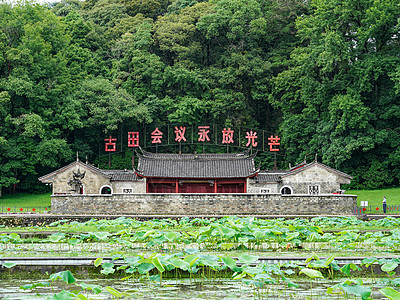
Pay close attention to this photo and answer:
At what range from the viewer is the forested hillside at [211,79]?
112ft

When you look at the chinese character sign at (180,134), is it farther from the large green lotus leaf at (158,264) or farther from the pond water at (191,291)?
the large green lotus leaf at (158,264)

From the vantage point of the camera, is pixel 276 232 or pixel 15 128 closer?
pixel 276 232

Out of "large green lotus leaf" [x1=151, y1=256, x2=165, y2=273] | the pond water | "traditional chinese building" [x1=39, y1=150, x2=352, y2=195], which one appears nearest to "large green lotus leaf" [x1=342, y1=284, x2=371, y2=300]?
the pond water

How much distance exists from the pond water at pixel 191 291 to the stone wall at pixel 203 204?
15966 mm

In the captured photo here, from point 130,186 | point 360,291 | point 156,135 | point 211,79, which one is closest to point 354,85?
point 211,79

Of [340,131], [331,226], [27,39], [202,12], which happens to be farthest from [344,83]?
[27,39]

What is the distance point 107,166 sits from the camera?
41656mm

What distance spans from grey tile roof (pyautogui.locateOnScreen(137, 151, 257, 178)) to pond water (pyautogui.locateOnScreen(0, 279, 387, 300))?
2107cm

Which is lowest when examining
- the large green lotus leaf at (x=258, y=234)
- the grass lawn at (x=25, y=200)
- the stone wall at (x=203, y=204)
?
the large green lotus leaf at (x=258, y=234)

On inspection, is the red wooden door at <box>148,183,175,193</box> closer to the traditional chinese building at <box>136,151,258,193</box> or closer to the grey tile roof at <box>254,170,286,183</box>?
the traditional chinese building at <box>136,151,258,193</box>

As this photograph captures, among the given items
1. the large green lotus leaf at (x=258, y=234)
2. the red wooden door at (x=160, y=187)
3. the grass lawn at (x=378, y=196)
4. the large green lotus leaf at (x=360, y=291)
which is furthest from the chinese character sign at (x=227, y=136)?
the large green lotus leaf at (x=360, y=291)

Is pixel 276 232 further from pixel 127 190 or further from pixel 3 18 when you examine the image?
pixel 3 18

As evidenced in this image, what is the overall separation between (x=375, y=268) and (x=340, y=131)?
84.0ft

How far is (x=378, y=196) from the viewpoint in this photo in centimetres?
3138
